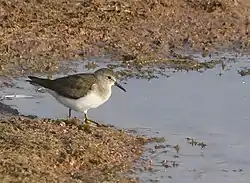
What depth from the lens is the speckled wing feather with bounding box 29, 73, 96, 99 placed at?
882 centimetres

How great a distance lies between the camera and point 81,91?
8836 millimetres

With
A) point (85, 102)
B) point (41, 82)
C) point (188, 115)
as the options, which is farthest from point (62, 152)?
point (188, 115)

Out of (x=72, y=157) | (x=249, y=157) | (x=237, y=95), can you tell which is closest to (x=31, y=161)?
(x=72, y=157)

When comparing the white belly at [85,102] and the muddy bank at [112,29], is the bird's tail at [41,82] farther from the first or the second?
the muddy bank at [112,29]

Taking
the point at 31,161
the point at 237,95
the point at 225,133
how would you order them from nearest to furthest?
the point at 31,161 < the point at 225,133 < the point at 237,95

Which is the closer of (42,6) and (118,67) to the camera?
(118,67)

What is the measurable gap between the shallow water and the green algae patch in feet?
0.98

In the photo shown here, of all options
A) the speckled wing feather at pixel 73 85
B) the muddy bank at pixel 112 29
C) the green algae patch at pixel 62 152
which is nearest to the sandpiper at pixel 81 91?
the speckled wing feather at pixel 73 85

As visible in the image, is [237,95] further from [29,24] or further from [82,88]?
[29,24]

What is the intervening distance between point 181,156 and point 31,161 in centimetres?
149

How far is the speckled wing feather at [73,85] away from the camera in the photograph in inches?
347

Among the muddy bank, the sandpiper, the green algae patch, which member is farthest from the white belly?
the muddy bank

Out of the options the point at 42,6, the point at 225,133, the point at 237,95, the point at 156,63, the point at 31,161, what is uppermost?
the point at 42,6

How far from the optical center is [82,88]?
8.86m
